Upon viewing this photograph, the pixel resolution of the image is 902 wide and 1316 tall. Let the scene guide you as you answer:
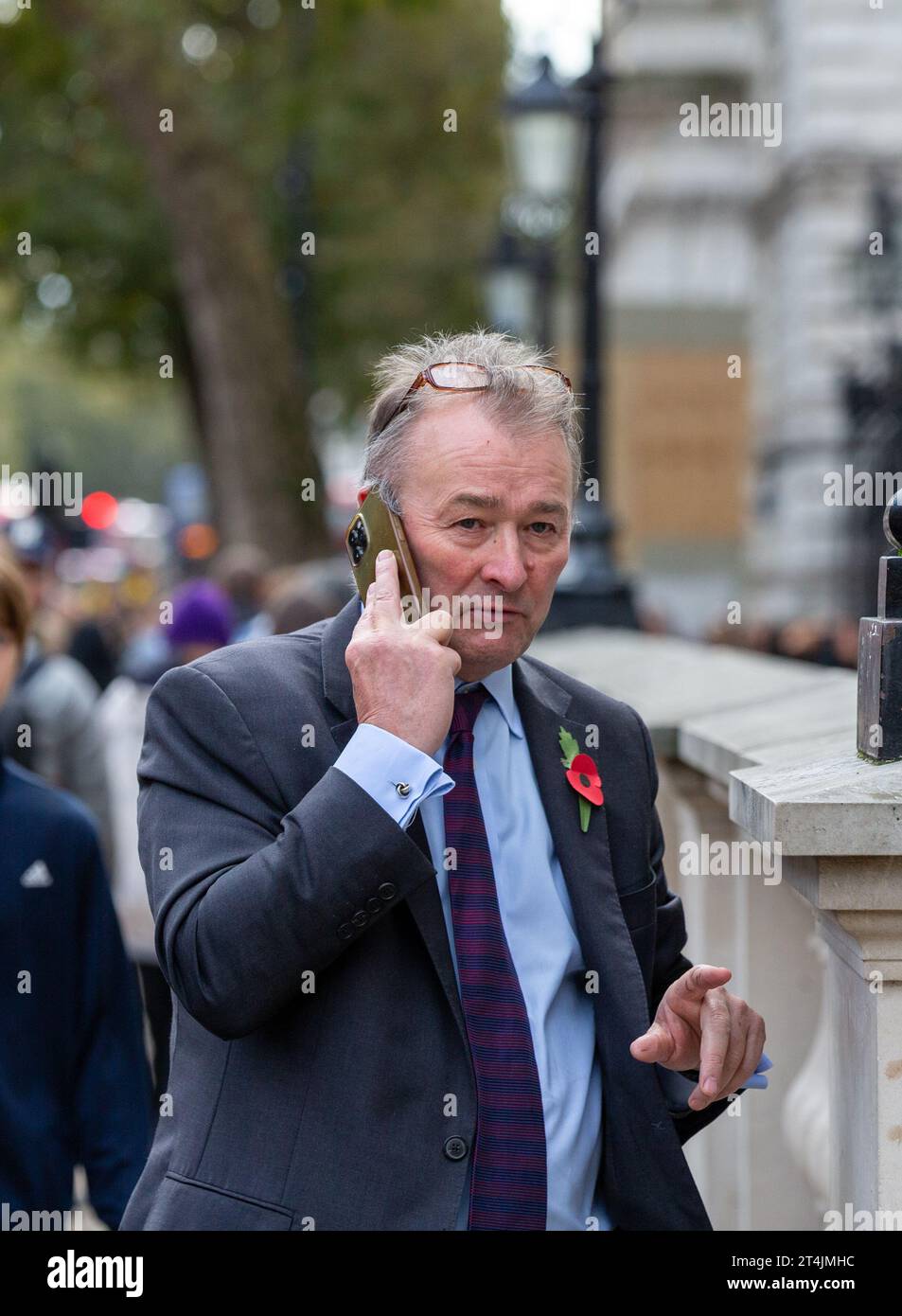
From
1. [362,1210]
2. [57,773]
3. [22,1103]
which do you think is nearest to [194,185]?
[57,773]

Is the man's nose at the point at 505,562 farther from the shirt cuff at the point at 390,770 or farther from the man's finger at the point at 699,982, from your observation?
the man's finger at the point at 699,982

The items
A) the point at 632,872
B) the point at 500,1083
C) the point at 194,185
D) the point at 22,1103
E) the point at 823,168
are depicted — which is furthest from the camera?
the point at 823,168

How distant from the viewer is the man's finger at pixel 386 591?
2.54 meters

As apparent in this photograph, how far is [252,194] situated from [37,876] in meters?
22.2

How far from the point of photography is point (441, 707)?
7.95 feet

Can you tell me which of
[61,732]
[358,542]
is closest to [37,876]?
[358,542]

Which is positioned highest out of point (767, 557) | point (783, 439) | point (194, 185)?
point (194, 185)

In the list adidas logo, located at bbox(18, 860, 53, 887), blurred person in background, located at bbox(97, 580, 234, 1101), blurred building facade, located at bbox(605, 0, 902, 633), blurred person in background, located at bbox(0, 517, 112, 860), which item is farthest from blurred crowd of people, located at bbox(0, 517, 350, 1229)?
blurred building facade, located at bbox(605, 0, 902, 633)

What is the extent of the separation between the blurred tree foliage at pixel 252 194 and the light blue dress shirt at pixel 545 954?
49.2ft

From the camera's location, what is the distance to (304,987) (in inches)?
94.3

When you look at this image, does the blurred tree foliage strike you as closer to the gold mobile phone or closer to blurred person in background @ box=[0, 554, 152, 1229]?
blurred person in background @ box=[0, 554, 152, 1229]

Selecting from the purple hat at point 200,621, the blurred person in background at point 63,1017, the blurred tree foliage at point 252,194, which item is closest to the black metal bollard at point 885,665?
the blurred person in background at point 63,1017
